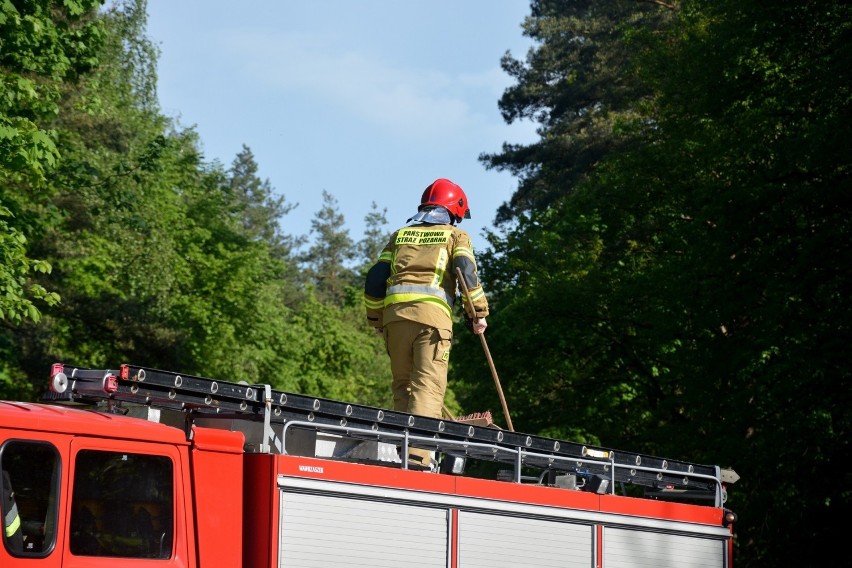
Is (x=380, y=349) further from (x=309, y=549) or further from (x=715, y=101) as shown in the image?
(x=309, y=549)

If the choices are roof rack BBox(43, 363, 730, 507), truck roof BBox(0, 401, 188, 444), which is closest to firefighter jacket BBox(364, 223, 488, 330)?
roof rack BBox(43, 363, 730, 507)

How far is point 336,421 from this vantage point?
7.53 m

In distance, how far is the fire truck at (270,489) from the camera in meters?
5.97

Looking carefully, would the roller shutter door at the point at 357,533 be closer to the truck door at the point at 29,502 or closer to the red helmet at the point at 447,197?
the truck door at the point at 29,502

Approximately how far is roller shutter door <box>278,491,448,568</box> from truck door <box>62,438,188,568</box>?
59 centimetres

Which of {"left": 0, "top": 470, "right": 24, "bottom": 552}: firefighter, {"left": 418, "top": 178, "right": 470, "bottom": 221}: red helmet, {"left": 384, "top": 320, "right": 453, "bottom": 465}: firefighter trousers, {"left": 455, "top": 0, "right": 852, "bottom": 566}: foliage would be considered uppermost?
{"left": 455, "top": 0, "right": 852, "bottom": 566}: foliage

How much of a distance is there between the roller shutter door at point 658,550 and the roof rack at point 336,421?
0.33 m

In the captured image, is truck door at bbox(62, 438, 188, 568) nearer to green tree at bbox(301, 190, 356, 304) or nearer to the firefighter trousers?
the firefighter trousers

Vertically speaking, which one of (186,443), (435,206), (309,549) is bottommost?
(309,549)

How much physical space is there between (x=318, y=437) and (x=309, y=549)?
1.09m

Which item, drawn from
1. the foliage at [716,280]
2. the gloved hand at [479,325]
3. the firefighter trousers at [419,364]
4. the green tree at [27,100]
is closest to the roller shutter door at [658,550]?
the firefighter trousers at [419,364]

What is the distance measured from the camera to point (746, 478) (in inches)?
852

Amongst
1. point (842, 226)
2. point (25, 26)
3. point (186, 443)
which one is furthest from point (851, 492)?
point (186, 443)

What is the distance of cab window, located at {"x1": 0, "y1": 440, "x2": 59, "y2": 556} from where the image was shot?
227 inches
